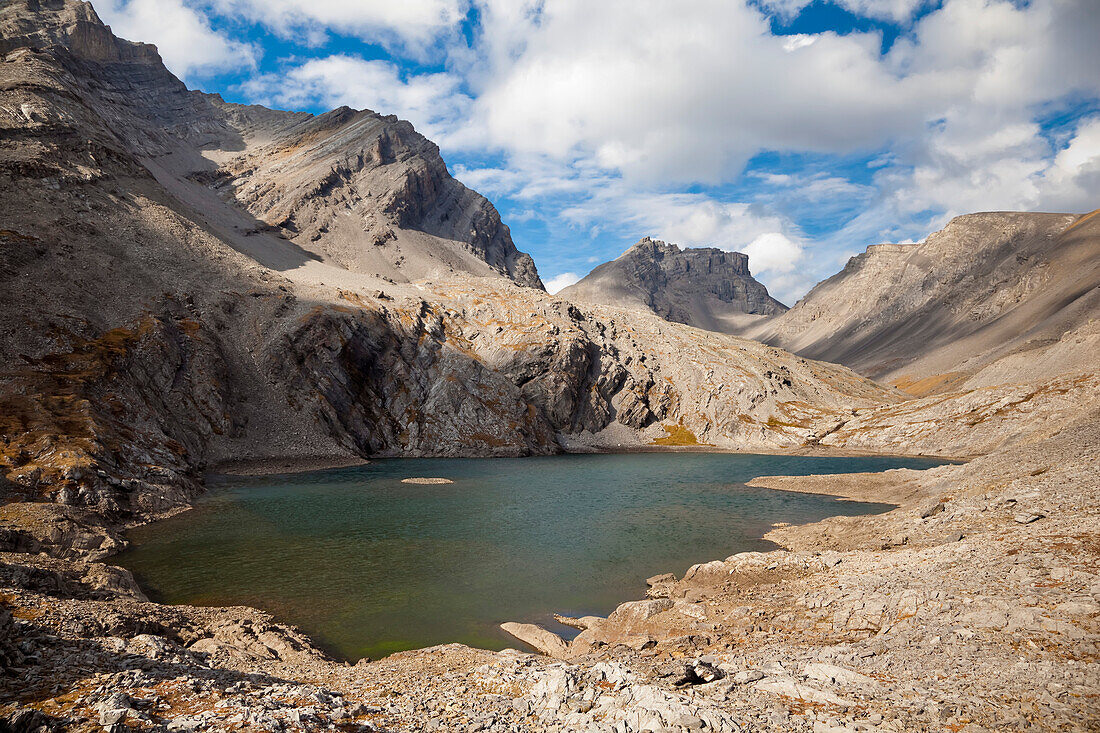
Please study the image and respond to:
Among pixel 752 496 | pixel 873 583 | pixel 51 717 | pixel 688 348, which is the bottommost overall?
A: pixel 752 496

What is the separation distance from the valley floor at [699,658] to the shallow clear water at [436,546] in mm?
3371

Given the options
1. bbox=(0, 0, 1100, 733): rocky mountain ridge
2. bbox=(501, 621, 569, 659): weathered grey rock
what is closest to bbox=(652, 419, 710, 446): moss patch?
bbox=(0, 0, 1100, 733): rocky mountain ridge

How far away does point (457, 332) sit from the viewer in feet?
427

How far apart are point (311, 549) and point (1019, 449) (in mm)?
52559

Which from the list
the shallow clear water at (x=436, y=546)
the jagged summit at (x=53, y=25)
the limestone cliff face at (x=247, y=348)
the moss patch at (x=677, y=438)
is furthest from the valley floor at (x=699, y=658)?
the jagged summit at (x=53, y=25)

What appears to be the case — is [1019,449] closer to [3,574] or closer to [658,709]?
[658,709]

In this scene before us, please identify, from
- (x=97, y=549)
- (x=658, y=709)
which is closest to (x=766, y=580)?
(x=658, y=709)

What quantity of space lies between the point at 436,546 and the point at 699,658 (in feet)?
86.3

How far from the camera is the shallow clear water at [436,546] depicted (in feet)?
89.5

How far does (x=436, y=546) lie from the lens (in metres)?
39.6

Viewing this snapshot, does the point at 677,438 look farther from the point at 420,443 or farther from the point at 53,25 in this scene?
the point at 53,25

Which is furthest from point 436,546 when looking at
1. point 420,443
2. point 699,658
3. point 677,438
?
point 677,438

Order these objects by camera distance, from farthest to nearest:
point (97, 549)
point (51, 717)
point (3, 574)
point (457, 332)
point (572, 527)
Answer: point (457, 332) < point (572, 527) < point (97, 549) < point (3, 574) < point (51, 717)

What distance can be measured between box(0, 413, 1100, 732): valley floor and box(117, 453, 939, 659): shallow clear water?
337cm
